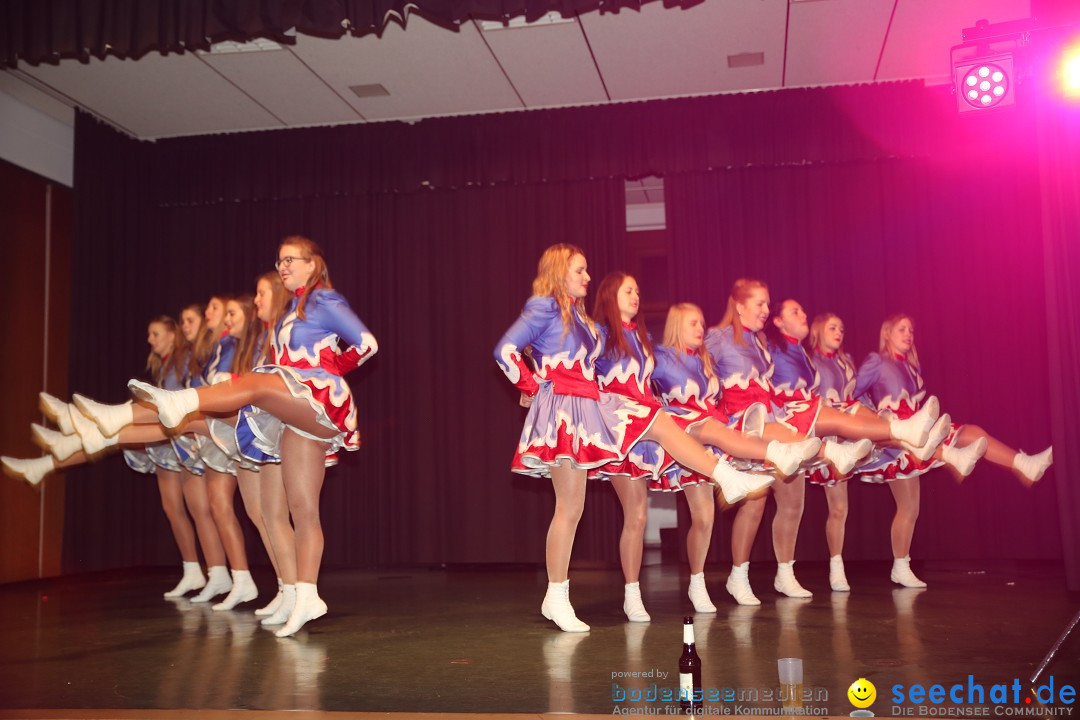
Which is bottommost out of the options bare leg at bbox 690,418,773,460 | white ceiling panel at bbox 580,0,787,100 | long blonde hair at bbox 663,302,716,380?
bare leg at bbox 690,418,773,460

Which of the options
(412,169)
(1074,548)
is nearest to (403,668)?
(1074,548)

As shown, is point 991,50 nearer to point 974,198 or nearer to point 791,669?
point 974,198

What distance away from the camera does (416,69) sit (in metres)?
7.07

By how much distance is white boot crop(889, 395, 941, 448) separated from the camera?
443 centimetres

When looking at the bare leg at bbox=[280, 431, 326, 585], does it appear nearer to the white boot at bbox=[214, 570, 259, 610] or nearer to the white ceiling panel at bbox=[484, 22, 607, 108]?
the white boot at bbox=[214, 570, 259, 610]

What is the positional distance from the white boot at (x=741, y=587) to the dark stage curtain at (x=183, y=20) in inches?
123

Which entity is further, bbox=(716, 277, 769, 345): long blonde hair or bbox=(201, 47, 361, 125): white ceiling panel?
bbox=(201, 47, 361, 125): white ceiling panel

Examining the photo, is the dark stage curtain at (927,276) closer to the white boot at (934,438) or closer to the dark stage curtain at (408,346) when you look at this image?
the dark stage curtain at (408,346)

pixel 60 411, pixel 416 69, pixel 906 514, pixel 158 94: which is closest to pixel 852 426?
pixel 906 514

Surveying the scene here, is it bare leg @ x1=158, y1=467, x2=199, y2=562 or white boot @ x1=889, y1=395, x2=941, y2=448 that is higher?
white boot @ x1=889, y1=395, x2=941, y2=448

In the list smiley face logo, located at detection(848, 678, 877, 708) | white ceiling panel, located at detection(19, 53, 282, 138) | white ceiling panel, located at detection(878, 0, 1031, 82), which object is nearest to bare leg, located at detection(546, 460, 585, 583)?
smiley face logo, located at detection(848, 678, 877, 708)

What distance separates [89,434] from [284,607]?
1200mm

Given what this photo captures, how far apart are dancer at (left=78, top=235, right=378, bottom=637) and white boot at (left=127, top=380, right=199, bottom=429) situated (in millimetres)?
207

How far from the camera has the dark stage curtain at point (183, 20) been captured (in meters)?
5.27
